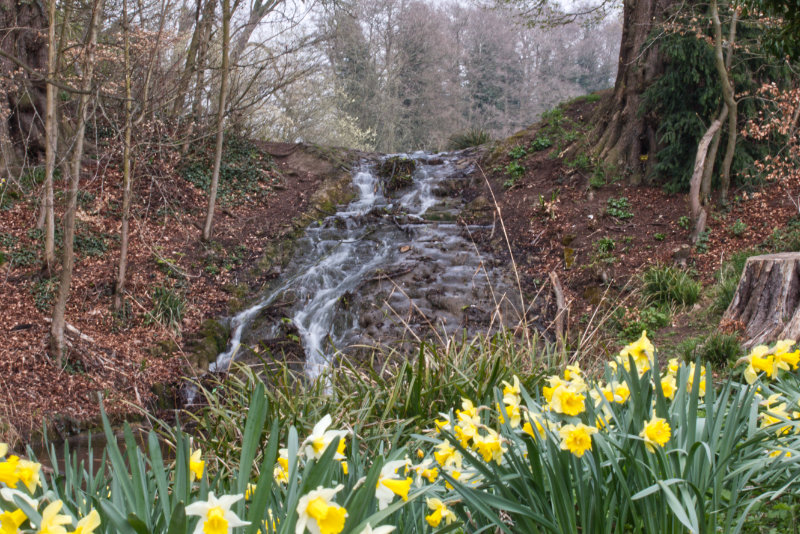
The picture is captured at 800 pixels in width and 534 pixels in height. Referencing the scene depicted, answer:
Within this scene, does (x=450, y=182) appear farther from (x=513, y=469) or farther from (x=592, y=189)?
(x=513, y=469)

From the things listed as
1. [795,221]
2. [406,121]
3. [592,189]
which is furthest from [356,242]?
[406,121]

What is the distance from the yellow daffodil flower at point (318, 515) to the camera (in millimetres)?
870

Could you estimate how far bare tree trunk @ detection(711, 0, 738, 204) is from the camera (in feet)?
22.1

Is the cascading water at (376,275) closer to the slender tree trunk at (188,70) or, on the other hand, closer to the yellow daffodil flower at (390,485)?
the slender tree trunk at (188,70)

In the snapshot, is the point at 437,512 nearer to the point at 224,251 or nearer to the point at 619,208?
the point at 619,208

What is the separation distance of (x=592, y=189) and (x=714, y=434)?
8051 millimetres

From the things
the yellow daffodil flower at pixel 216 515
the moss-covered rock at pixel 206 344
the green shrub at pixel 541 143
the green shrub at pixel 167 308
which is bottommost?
the moss-covered rock at pixel 206 344

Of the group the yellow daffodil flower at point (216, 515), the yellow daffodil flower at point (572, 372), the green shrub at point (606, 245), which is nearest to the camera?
the yellow daffodil flower at point (216, 515)

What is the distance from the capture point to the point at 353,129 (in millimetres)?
18562

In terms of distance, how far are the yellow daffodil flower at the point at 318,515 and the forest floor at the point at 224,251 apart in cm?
375

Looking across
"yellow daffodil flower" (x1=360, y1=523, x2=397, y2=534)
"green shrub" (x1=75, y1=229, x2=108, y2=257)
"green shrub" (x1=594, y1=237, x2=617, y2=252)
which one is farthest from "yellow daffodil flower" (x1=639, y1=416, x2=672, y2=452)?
"green shrub" (x1=75, y1=229, x2=108, y2=257)

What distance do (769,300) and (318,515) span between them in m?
4.50

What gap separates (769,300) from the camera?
4.21 m

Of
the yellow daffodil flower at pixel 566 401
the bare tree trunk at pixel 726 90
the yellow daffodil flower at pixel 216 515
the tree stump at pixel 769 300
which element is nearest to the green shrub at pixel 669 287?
the tree stump at pixel 769 300
